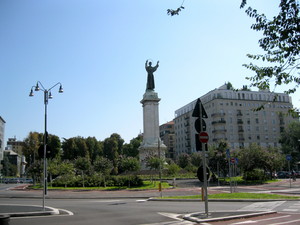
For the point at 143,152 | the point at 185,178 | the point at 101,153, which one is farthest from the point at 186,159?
the point at 101,153

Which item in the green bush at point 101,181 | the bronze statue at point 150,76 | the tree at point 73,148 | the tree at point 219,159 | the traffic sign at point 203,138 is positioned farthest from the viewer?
the tree at point 73,148

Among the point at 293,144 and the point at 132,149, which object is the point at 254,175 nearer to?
the point at 293,144

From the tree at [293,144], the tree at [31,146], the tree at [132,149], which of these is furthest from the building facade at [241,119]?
the tree at [31,146]

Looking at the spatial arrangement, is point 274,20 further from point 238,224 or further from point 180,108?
point 180,108

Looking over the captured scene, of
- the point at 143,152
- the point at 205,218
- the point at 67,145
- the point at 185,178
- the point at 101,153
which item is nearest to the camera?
the point at 205,218

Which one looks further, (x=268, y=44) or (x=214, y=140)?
(x=214, y=140)

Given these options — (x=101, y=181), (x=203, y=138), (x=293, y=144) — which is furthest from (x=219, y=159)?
(x=293, y=144)

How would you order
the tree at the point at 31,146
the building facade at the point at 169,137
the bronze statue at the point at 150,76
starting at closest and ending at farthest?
the bronze statue at the point at 150,76 < the tree at the point at 31,146 < the building facade at the point at 169,137

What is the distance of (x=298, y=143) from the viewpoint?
71.7 metres

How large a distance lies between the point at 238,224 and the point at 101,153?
82232 mm

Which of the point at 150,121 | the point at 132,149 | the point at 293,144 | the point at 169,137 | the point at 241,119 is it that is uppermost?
the point at 241,119

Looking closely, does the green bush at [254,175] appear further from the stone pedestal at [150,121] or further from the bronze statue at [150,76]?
the bronze statue at [150,76]

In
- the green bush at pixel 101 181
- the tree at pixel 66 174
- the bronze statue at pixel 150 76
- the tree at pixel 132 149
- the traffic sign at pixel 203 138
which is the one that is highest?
the bronze statue at pixel 150 76

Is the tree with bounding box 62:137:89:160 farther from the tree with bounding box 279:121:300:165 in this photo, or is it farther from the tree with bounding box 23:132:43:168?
the tree with bounding box 279:121:300:165
